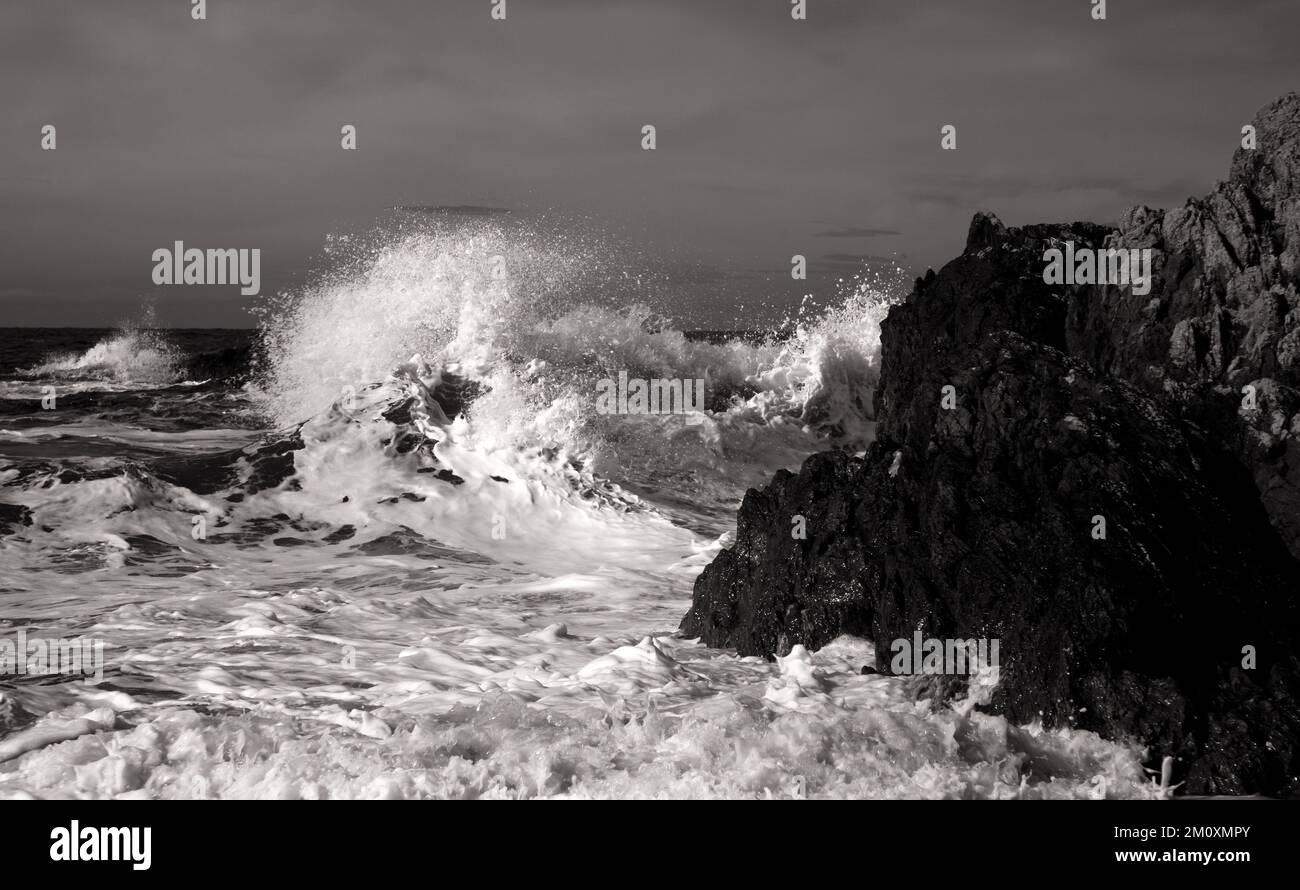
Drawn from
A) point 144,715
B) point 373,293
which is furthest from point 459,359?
point 144,715

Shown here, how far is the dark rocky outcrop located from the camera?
6.11 m

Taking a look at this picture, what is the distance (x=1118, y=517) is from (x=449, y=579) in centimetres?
603

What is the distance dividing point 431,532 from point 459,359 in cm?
620

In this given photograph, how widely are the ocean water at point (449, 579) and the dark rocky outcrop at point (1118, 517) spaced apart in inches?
14.9

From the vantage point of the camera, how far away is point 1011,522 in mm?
7039

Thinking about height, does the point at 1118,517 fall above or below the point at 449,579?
above

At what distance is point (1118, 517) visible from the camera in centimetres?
684

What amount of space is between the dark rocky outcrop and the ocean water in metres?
0.38

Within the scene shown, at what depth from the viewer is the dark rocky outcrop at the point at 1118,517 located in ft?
20.0

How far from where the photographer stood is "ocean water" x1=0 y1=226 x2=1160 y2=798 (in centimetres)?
561

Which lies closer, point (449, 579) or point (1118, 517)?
point (1118, 517)

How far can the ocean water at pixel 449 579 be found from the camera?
5605 millimetres
